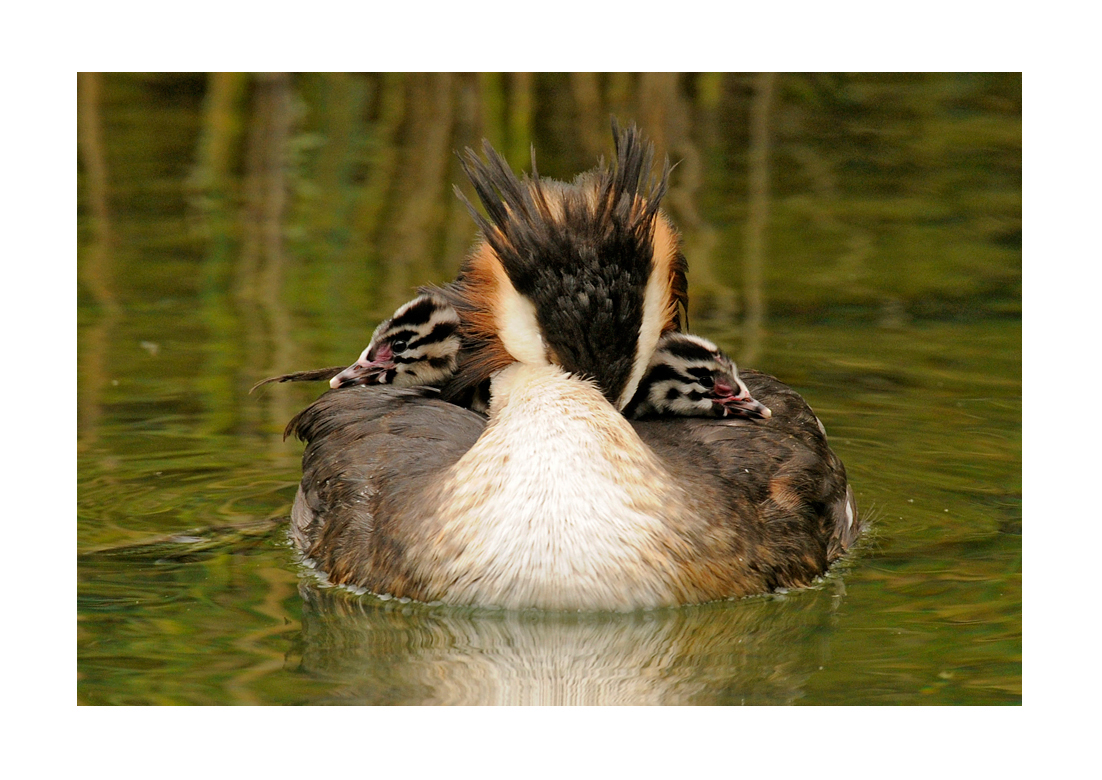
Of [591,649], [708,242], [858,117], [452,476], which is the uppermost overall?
[858,117]

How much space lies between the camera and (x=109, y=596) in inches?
335

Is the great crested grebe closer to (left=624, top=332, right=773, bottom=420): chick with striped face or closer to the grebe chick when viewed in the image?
(left=624, top=332, right=773, bottom=420): chick with striped face

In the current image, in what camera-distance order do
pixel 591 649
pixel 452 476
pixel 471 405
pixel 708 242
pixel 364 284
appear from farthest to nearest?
pixel 708 242
pixel 364 284
pixel 471 405
pixel 452 476
pixel 591 649

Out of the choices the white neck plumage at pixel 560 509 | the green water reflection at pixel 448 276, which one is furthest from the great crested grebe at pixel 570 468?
the green water reflection at pixel 448 276

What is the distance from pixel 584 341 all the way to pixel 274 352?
16.1ft

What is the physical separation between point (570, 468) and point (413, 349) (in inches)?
75.3

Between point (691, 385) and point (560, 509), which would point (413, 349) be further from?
point (560, 509)

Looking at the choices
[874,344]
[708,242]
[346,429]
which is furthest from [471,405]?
[708,242]

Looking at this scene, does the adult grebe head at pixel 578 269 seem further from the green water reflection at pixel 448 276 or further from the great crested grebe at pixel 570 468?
the green water reflection at pixel 448 276

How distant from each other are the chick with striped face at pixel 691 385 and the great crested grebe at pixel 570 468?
0.04 meters

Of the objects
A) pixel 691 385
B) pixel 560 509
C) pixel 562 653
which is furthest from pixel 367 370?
pixel 562 653

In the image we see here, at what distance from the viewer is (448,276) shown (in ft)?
46.3

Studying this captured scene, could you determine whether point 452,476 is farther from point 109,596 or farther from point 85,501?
point 85,501

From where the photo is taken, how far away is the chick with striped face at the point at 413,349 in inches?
373
